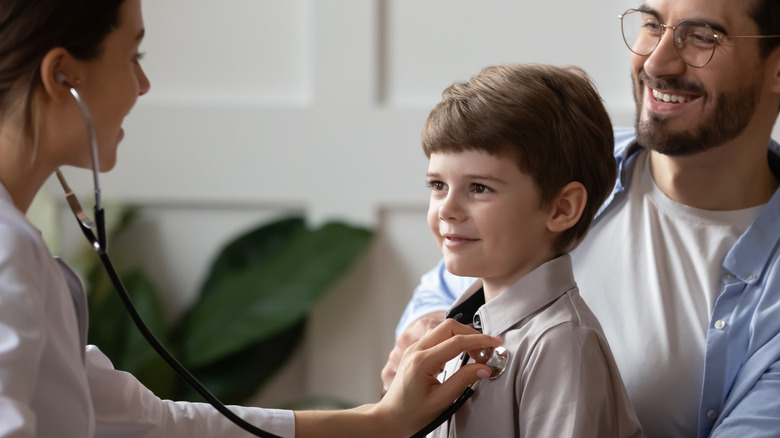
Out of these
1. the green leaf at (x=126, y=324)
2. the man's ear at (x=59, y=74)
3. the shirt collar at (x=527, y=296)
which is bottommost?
the green leaf at (x=126, y=324)

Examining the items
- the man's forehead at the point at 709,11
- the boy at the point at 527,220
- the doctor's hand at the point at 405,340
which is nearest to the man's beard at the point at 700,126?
the man's forehead at the point at 709,11

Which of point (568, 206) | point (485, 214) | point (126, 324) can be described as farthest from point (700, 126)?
point (126, 324)

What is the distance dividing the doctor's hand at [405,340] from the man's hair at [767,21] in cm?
76

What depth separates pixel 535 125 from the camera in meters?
1.22

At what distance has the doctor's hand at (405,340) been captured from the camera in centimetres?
148

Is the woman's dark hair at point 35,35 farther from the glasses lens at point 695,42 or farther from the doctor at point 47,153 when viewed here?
the glasses lens at point 695,42

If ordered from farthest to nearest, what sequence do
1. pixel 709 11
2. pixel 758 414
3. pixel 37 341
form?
pixel 709 11 → pixel 758 414 → pixel 37 341

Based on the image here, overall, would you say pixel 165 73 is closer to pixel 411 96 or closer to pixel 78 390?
pixel 411 96

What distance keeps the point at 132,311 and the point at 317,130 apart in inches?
61.4

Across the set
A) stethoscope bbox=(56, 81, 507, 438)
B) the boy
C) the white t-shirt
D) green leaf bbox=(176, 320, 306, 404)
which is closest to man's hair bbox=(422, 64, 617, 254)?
the boy

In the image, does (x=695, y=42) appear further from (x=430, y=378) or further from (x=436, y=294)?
(x=430, y=378)

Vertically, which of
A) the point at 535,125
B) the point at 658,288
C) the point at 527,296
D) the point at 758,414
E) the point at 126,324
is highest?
the point at 535,125

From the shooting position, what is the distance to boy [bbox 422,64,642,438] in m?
1.19

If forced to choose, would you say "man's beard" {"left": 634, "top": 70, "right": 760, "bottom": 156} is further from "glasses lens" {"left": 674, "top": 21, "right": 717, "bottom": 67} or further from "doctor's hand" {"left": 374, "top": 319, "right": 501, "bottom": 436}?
"doctor's hand" {"left": 374, "top": 319, "right": 501, "bottom": 436}
